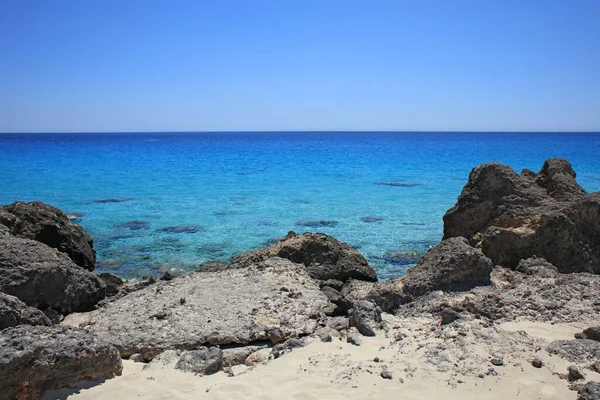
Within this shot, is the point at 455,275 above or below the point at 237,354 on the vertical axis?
above

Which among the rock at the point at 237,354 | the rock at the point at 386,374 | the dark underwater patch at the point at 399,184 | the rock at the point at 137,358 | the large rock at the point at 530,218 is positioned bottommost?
the dark underwater patch at the point at 399,184

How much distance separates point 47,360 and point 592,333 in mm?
5080

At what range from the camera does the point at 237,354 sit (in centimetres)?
547

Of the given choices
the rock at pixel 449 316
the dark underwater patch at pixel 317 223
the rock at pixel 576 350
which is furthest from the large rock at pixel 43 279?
the dark underwater patch at pixel 317 223

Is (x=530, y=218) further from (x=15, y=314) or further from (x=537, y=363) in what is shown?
(x=15, y=314)

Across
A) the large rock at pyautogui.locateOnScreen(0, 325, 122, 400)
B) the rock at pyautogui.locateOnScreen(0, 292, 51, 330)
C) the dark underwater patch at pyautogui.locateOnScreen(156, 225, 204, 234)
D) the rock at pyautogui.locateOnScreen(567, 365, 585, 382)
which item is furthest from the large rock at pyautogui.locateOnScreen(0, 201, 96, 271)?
the rock at pyautogui.locateOnScreen(567, 365, 585, 382)

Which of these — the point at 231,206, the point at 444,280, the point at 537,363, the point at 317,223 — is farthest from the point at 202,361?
the point at 231,206

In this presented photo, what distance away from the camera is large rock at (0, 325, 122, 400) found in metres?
4.11

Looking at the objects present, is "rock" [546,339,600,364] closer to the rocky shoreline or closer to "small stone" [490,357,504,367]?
the rocky shoreline

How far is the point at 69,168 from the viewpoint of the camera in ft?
126

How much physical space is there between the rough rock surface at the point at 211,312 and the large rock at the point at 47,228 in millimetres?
2576

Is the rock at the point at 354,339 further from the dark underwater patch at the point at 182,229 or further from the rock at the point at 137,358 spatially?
the dark underwater patch at the point at 182,229

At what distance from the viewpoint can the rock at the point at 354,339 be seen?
5331 millimetres

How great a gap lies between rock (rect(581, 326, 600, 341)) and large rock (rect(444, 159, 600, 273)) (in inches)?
104
